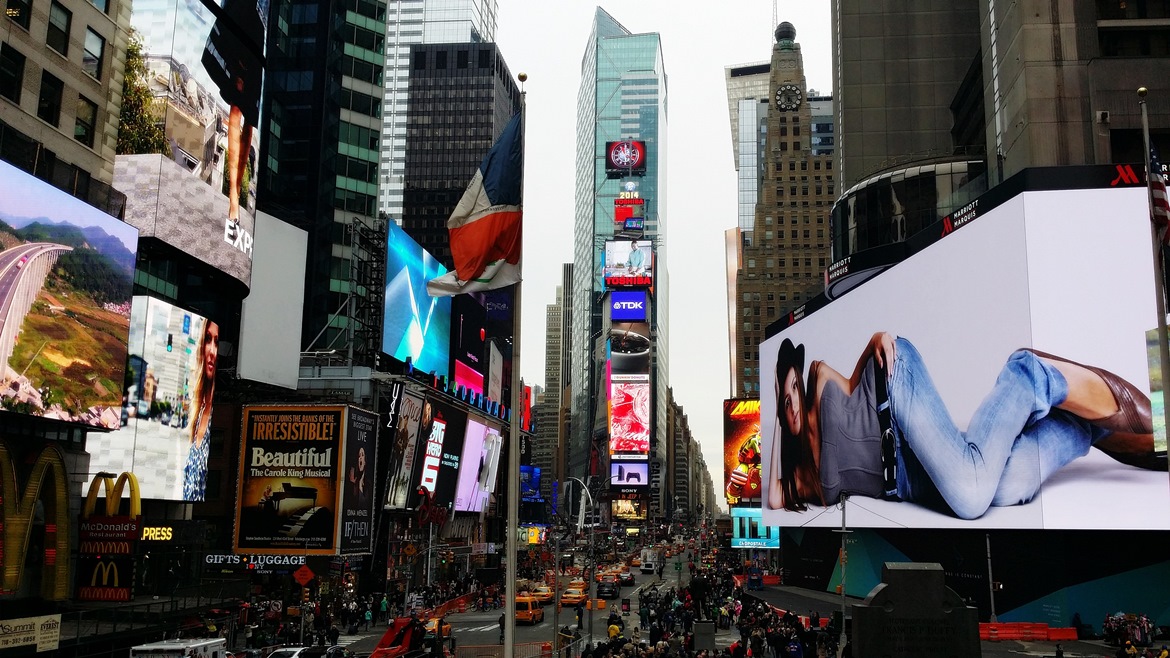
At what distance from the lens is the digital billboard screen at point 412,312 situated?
2820 inches

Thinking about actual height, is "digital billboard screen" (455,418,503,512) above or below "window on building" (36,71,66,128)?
below

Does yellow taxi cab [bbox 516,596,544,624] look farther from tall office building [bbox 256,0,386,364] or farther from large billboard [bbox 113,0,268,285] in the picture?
tall office building [bbox 256,0,386,364]

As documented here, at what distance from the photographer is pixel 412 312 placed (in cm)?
7625

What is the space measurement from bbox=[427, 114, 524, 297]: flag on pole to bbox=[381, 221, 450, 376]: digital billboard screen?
5312cm

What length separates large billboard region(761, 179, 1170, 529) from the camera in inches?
1854

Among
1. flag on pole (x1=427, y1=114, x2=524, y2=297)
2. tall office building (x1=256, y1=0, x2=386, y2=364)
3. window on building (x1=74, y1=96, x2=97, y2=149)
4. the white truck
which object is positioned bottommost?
the white truck

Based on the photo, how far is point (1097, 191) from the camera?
48.7 m

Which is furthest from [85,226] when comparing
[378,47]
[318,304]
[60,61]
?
[378,47]

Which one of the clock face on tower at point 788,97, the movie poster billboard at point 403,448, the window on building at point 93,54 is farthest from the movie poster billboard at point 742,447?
the window on building at point 93,54

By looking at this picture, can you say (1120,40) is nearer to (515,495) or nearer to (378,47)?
(515,495)

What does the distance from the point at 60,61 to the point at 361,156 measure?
60.3 m

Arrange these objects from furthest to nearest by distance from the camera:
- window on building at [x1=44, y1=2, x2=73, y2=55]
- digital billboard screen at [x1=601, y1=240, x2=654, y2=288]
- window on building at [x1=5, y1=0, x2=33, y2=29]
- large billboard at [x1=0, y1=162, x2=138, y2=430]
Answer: digital billboard screen at [x1=601, y1=240, x2=654, y2=288] < window on building at [x1=44, y1=2, x2=73, y2=55] < window on building at [x1=5, y1=0, x2=33, y2=29] < large billboard at [x1=0, y1=162, x2=138, y2=430]

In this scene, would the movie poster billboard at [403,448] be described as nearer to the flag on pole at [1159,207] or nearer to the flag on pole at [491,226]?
the flag on pole at [491,226]

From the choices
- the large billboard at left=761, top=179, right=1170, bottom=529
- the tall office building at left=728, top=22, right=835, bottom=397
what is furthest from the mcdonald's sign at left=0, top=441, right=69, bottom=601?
the tall office building at left=728, top=22, right=835, bottom=397
